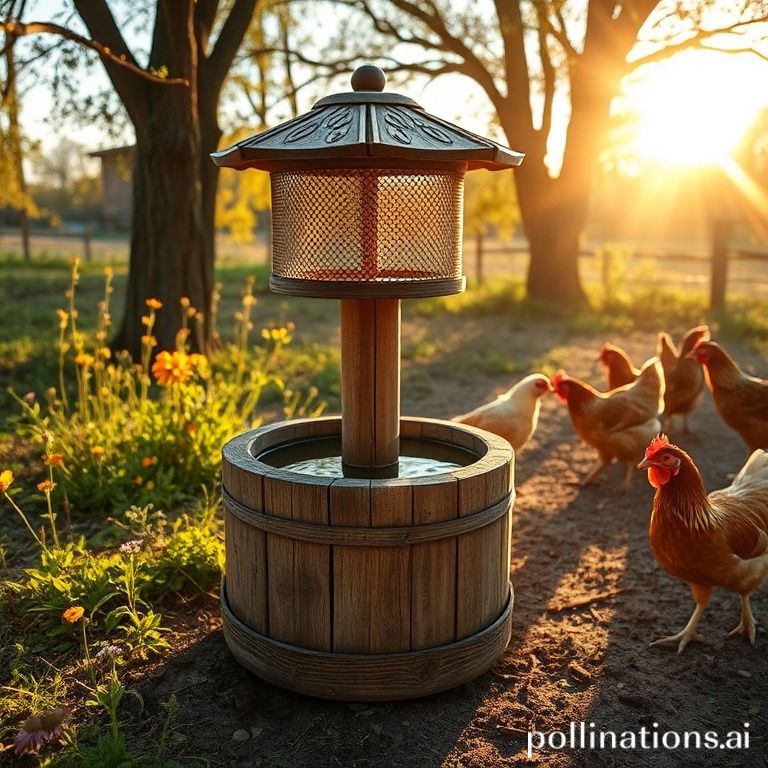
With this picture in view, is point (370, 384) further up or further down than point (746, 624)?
further up

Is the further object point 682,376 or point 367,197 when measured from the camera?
point 682,376

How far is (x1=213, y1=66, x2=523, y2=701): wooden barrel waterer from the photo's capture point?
9.40ft

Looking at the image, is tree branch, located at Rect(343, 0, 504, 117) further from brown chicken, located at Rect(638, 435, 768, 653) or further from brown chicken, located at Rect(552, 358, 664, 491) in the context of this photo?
brown chicken, located at Rect(638, 435, 768, 653)

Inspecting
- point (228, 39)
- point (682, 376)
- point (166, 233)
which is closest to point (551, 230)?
point (228, 39)

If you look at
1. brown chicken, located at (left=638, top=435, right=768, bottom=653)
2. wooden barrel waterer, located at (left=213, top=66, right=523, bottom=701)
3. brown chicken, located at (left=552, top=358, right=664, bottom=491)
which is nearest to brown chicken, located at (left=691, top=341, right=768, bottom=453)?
brown chicken, located at (left=552, top=358, right=664, bottom=491)

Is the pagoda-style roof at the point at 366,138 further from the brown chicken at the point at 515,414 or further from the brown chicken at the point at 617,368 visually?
the brown chicken at the point at 617,368

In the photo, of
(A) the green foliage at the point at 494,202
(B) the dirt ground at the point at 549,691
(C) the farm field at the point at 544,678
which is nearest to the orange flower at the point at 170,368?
(C) the farm field at the point at 544,678

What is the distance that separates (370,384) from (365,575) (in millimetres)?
890

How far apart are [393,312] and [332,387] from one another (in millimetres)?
5118

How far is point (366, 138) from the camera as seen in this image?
2.75 metres

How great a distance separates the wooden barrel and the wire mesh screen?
34.0 inches

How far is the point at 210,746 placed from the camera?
9.24 feet

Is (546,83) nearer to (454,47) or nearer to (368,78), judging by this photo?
(454,47)

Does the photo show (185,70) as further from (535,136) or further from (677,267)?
(677,267)
